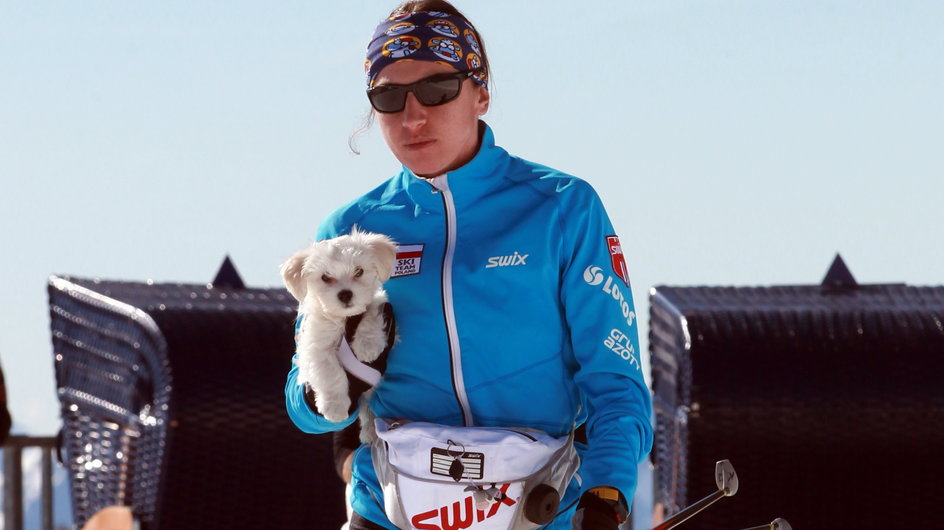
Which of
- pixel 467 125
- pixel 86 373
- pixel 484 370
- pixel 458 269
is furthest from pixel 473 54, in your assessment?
pixel 86 373

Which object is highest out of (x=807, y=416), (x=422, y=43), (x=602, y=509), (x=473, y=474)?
(x=422, y=43)

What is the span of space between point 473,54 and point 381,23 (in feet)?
0.68

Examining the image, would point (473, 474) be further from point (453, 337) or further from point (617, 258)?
point (617, 258)

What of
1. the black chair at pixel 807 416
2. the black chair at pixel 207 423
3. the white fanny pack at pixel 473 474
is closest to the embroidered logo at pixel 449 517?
the white fanny pack at pixel 473 474

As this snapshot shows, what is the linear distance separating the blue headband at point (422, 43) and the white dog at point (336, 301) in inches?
14.5

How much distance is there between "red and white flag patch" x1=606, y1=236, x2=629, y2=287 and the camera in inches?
107

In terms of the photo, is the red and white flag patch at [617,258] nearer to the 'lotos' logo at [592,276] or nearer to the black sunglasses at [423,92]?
the 'lotos' logo at [592,276]

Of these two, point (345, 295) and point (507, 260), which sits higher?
point (345, 295)

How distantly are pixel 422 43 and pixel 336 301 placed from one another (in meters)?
0.67

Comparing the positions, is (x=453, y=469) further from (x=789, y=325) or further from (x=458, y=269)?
(x=789, y=325)

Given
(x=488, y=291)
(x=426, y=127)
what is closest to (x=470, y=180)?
(x=426, y=127)

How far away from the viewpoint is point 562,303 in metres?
2.72

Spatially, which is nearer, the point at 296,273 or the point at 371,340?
the point at 371,340

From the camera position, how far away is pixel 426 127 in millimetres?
2809
